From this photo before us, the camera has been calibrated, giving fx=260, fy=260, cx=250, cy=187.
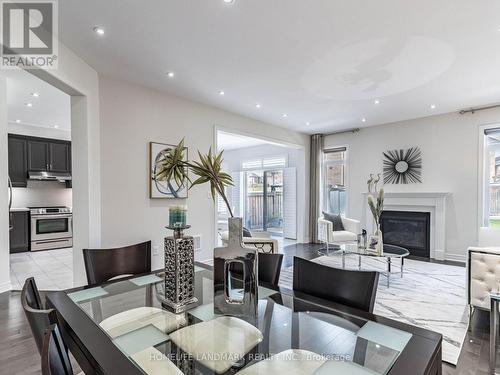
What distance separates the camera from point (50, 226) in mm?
5781

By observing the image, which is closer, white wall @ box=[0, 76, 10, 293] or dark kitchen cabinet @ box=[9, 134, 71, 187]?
white wall @ box=[0, 76, 10, 293]

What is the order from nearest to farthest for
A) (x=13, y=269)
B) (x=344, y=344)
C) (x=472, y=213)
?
1. (x=344, y=344)
2. (x=13, y=269)
3. (x=472, y=213)

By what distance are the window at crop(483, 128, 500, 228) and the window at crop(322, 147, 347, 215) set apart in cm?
255

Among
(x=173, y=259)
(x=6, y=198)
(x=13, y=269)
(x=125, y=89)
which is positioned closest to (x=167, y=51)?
(x=125, y=89)

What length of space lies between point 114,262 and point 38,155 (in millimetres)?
5644

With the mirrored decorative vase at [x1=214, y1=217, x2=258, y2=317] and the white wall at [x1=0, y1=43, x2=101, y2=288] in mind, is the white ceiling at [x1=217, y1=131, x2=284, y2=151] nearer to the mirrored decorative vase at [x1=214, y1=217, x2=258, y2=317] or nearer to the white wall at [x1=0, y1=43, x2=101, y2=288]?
the white wall at [x1=0, y1=43, x2=101, y2=288]

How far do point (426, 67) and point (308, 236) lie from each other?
4513 millimetres

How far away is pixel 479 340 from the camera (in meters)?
2.21

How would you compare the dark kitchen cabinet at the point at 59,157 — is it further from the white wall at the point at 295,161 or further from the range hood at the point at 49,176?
the white wall at the point at 295,161

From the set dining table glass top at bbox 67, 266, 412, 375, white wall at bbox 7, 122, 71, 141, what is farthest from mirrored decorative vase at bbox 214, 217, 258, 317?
white wall at bbox 7, 122, 71, 141

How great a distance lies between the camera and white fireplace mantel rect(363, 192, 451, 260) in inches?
194

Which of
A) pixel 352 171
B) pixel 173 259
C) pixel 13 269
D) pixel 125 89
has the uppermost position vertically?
pixel 125 89

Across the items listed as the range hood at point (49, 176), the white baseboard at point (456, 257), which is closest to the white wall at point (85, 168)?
the range hood at point (49, 176)

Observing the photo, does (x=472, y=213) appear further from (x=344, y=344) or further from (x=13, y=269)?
(x=13, y=269)
